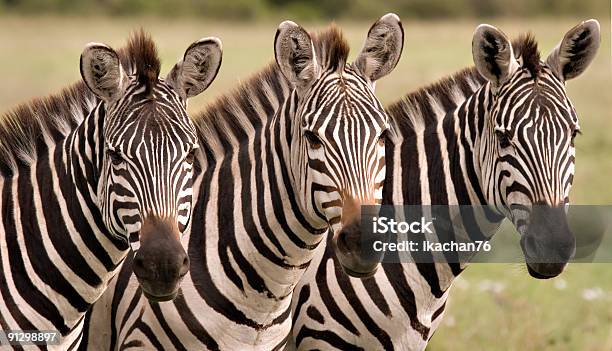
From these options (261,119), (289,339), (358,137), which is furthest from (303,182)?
(289,339)

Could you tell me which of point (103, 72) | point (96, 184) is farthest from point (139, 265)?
point (103, 72)

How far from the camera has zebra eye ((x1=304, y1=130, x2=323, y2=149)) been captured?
6246 mm

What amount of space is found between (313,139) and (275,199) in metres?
0.66

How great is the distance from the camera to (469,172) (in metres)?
7.27

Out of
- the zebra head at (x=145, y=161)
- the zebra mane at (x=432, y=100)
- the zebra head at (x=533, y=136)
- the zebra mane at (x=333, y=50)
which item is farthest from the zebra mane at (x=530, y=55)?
the zebra head at (x=145, y=161)

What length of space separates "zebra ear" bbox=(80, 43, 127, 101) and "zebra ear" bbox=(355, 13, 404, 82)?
154 centimetres

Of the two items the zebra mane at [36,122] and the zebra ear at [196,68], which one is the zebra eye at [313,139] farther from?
the zebra mane at [36,122]

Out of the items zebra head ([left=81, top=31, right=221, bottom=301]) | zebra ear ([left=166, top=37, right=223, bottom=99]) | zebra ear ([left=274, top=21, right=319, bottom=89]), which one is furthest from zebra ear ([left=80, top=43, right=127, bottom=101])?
zebra ear ([left=274, top=21, right=319, bottom=89])

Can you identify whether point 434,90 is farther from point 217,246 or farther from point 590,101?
point 590,101

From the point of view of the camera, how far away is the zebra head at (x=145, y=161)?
5.73 metres

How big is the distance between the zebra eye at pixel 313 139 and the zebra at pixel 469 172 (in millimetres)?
1305

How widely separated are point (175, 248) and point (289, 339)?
6.47ft

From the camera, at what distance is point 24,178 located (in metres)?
6.50

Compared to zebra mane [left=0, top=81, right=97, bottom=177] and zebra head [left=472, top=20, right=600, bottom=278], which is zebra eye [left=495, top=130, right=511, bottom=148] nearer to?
zebra head [left=472, top=20, right=600, bottom=278]
